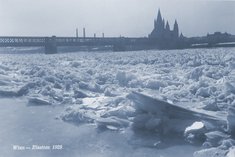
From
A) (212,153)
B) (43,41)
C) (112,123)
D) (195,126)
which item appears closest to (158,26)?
(43,41)

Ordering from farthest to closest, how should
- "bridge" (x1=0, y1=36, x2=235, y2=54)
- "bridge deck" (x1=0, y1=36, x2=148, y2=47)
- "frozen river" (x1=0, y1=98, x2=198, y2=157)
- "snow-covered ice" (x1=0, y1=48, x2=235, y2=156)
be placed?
"bridge" (x1=0, y1=36, x2=235, y2=54)
"bridge deck" (x1=0, y1=36, x2=148, y2=47)
"snow-covered ice" (x1=0, y1=48, x2=235, y2=156)
"frozen river" (x1=0, y1=98, x2=198, y2=157)

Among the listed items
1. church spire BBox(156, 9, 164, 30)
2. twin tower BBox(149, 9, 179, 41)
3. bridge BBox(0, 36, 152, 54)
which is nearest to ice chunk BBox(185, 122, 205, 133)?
bridge BBox(0, 36, 152, 54)

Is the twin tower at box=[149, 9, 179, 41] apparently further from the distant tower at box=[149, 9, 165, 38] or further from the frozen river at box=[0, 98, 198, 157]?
the frozen river at box=[0, 98, 198, 157]

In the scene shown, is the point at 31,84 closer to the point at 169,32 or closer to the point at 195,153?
the point at 195,153

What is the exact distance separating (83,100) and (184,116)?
2.51 meters

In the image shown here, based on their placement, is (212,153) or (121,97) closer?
(212,153)

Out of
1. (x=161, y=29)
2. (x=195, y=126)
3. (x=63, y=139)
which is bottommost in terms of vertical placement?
(x=63, y=139)

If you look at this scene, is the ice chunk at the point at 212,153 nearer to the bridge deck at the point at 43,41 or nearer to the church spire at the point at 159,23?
the bridge deck at the point at 43,41

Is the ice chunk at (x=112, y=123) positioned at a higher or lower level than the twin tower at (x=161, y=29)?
lower

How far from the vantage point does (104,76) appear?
8.88 metres

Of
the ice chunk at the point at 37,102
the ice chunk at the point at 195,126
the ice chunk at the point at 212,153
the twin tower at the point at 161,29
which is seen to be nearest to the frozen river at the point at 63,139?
the ice chunk at the point at 212,153

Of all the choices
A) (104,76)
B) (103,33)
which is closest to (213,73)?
(104,76)

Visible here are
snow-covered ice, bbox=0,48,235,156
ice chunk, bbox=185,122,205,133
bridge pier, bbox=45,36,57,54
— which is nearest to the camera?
ice chunk, bbox=185,122,205,133

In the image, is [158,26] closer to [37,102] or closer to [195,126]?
[37,102]
